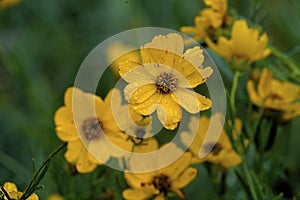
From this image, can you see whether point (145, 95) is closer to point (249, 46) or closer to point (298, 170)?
point (249, 46)

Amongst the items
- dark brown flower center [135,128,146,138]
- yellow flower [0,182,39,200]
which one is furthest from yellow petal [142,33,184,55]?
yellow flower [0,182,39,200]

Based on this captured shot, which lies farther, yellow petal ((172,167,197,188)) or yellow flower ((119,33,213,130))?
yellow petal ((172,167,197,188))

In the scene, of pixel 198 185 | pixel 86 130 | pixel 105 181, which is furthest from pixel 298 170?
pixel 86 130

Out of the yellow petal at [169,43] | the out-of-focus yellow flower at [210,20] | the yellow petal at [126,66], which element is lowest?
the yellow petal at [126,66]

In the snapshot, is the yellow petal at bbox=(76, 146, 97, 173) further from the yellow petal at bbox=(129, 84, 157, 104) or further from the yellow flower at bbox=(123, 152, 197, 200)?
the yellow petal at bbox=(129, 84, 157, 104)

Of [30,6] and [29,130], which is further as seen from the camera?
[30,6]

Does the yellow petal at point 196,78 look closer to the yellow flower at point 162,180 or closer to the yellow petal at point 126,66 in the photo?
the yellow petal at point 126,66

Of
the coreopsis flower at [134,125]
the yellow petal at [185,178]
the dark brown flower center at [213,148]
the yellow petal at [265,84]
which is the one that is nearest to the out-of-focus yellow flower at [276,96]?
the yellow petal at [265,84]

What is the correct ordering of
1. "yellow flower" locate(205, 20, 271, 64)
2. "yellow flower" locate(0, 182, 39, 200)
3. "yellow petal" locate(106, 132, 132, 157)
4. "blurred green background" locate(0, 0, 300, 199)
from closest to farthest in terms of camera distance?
"yellow flower" locate(0, 182, 39, 200) → "yellow petal" locate(106, 132, 132, 157) → "yellow flower" locate(205, 20, 271, 64) → "blurred green background" locate(0, 0, 300, 199)
